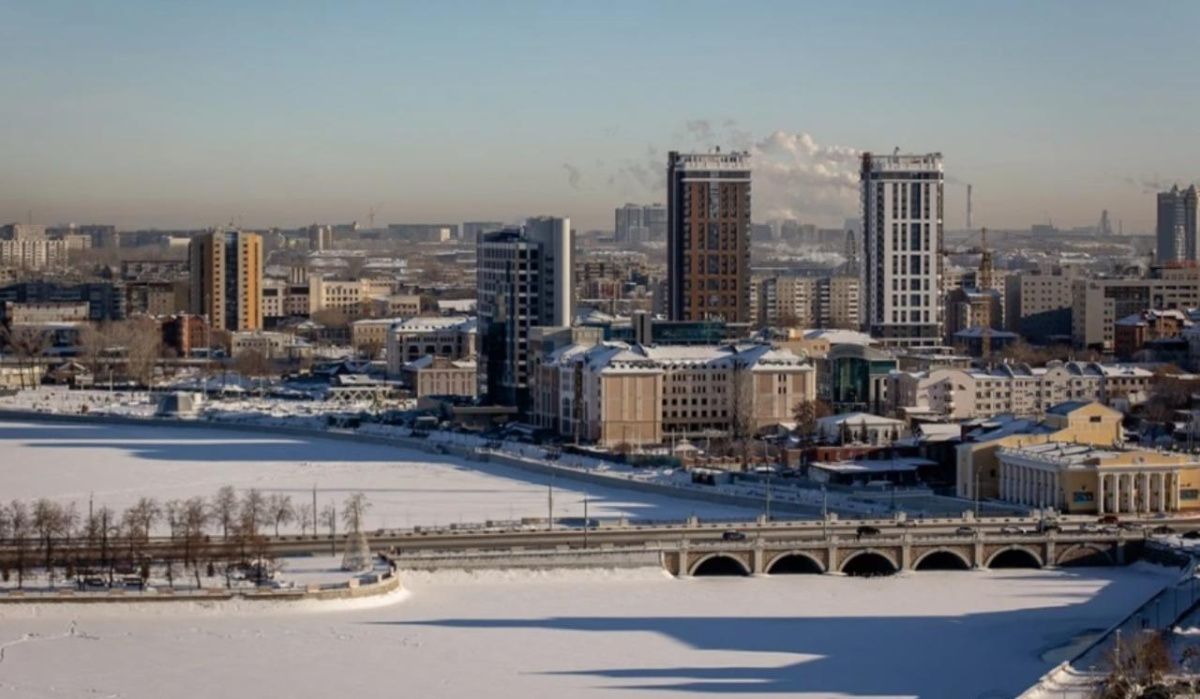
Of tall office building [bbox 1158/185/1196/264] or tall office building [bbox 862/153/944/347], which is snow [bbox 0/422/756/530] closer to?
tall office building [bbox 862/153/944/347]

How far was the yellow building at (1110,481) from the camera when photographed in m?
33.5

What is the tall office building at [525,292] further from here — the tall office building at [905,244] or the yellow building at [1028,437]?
the tall office building at [905,244]

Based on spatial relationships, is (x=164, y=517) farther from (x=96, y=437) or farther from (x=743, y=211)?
(x=743, y=211)

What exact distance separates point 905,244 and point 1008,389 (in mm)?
15828

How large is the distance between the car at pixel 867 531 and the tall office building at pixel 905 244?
30817mm

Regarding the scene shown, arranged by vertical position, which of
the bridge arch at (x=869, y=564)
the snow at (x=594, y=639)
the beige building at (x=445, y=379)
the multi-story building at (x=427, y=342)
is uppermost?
the multi-story building at (x=427, y=342)

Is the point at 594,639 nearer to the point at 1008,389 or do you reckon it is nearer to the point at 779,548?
the point at 779,548

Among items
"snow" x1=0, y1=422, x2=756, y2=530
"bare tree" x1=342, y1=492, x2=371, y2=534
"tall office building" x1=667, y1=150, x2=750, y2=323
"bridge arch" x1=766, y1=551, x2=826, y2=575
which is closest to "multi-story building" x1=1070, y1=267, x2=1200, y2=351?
"tall office building" x1=667, y1=150, x2=750, y2=323

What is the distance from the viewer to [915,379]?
4644cm

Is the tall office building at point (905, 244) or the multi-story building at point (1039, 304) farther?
the multi-story building at point (1039, 304)

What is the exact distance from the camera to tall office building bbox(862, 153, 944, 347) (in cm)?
Result: 6178

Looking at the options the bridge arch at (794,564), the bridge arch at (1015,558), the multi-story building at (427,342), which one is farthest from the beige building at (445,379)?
the bridge arch at (1015,558)

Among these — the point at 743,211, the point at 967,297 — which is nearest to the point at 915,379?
the point at 743,211

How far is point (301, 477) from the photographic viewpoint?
39.5 metres
